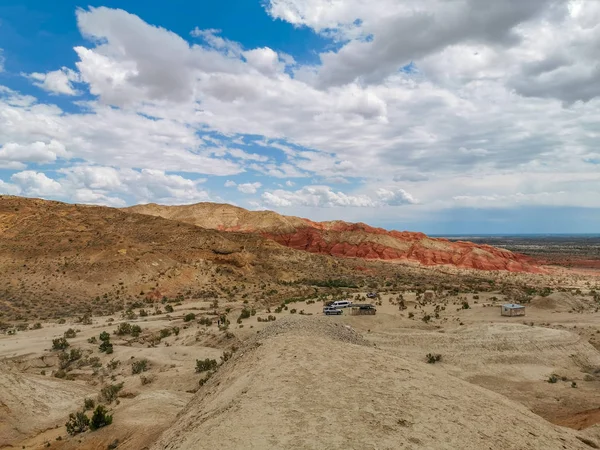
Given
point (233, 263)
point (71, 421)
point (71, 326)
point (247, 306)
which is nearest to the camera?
point (71, 421)

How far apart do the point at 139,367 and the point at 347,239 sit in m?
83.5

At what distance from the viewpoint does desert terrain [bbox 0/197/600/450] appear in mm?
8531

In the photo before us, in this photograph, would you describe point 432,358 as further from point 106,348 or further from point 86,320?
point 86,320

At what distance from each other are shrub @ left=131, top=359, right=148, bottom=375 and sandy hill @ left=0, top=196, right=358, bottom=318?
68.7 ft

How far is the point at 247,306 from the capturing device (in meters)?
40.1

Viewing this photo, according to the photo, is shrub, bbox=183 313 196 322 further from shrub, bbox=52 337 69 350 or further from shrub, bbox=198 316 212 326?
shrub, bbox=52 337 69 350

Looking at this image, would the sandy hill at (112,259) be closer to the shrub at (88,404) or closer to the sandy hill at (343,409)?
the shrub at (88,404)

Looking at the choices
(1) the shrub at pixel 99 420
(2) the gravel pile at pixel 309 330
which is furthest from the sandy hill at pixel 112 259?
(2) the gravel pile at pixel 309 330

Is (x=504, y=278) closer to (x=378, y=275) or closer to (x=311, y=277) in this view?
(x=378, y=275)

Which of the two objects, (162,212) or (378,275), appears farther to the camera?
(162,212)

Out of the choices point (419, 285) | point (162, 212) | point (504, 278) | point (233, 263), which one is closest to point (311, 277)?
point (233, 263)

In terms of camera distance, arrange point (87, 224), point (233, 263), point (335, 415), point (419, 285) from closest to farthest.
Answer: point (335, 415) → point (419, 285) → point (233, 263) → point (87, 224)

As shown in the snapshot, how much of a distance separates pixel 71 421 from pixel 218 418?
8.78 meters

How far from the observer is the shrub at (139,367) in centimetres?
2155
